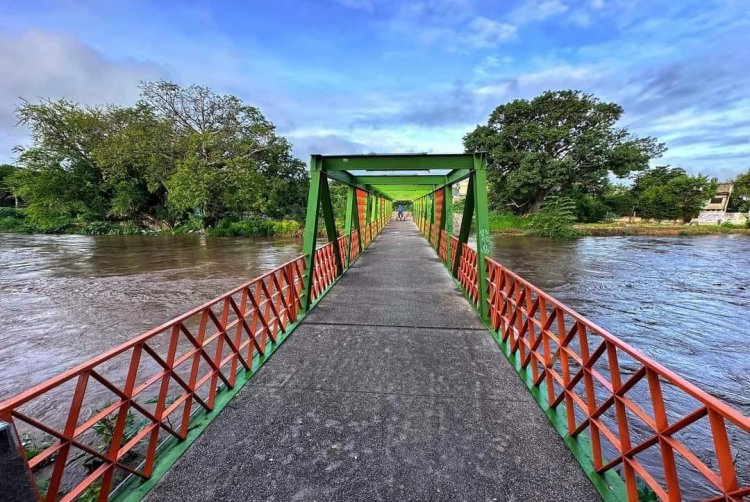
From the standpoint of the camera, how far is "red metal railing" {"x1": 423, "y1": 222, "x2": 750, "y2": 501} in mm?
1542

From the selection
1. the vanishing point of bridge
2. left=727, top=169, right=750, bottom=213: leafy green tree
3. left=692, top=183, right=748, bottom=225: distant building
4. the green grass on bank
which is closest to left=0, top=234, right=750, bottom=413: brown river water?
the vanishing point of bridge

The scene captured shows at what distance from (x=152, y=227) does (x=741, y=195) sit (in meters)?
58.0

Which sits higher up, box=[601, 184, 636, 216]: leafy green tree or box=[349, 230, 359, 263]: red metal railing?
box=[601, 184, 636, 216]: leafy green tree

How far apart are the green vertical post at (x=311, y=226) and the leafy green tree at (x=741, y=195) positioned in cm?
4777

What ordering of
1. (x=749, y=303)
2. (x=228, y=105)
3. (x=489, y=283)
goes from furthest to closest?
(x=228, y=105), (x=749, y=303), (x=489, y=283)

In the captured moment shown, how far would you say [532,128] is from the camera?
24.0 metres

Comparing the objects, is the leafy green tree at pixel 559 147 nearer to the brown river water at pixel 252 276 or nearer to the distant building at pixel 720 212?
the brown river water at pixel 252 276

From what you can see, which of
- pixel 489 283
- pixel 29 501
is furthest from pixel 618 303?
pixel 29 501

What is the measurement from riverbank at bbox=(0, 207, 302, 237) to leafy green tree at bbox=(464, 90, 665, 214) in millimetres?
16368

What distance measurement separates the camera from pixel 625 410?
105 inches

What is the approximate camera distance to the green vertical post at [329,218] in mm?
6094

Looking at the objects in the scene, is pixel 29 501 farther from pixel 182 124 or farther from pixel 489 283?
pixel 182 124

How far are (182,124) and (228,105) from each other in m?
3.46

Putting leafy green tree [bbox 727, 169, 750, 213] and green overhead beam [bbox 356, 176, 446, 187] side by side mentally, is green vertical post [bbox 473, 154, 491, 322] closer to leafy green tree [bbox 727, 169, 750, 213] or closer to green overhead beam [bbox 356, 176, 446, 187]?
green overhead beam [bbox 356, 176, 446, 187]
